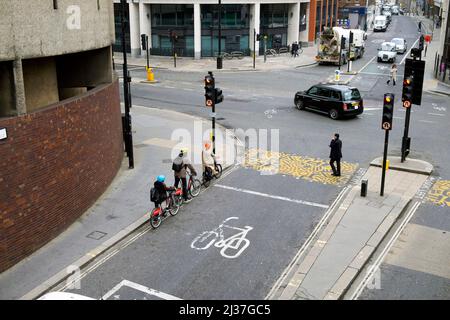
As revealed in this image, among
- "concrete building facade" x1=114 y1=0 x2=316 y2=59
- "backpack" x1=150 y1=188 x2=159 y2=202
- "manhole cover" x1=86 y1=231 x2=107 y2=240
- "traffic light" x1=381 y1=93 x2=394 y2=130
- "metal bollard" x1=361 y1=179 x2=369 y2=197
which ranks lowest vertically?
"manhole cover" x1=86 y1=231 x2=107 y2=240

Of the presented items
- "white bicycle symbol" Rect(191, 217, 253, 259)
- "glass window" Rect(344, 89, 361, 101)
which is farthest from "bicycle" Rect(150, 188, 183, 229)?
"glass window" Rect(344, 89, 361, 101)

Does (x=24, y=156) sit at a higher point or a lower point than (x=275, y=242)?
higher

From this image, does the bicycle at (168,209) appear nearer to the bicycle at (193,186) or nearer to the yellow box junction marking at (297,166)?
the bicycle at (193,186)

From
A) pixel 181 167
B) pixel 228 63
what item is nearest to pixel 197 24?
pixel 228 63

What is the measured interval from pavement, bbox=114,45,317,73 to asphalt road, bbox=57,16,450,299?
16.7 m

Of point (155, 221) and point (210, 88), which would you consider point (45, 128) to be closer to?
point (155, 221)

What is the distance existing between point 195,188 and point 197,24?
36.3 meters

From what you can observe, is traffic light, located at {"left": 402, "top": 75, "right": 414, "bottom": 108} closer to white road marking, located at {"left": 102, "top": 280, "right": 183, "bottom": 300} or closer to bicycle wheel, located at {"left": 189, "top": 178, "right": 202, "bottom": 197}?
bicycle wheel, located at {"left": 189, "top": 178, "right": 202, "bottom": 197}

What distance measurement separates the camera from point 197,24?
49312mm

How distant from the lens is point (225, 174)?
17953 millimetres

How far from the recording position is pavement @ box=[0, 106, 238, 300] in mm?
10930

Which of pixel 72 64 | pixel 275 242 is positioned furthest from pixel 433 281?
pixel 72 64
